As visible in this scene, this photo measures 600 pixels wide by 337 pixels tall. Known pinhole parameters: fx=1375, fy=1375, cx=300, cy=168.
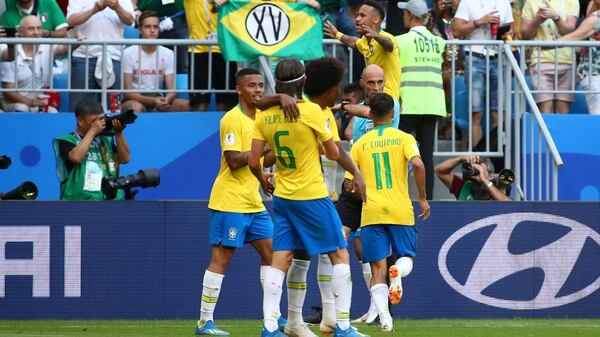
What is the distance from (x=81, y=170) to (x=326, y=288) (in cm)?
376

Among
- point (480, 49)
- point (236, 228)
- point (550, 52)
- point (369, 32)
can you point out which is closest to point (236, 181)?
point (236, 228)

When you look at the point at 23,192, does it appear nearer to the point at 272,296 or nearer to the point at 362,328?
the point at 362,328

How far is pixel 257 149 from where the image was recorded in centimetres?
1066

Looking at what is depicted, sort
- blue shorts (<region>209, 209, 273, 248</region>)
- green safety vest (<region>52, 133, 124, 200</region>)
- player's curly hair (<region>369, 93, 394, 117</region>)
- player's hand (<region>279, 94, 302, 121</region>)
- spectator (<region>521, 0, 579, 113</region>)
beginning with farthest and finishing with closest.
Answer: spectator (<region>521, 0, 579, 113</region>), green safety vest (<region>52, 133, 124, 200</region>), blue shorts (<region>209, 209, 273, 248</region>), player's curly hair (<region>369, 93, 394, 117</region>), player's hand (<region>279, 94, 302, 121</region>)

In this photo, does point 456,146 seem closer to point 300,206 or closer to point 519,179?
point 519,179

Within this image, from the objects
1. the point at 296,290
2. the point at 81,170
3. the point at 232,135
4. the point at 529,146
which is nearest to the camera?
the point at 296,290

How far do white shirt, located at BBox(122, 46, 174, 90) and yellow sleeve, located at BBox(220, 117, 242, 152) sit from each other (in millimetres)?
3781

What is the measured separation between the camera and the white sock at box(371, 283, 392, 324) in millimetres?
11445

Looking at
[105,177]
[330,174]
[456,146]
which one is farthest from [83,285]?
[456,146]

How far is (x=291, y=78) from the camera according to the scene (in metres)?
10.6

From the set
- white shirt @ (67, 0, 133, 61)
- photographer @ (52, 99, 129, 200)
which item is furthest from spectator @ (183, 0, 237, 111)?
photographer @ (52, 99, 129, 200)

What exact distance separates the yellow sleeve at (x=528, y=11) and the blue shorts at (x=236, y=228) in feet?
20.0

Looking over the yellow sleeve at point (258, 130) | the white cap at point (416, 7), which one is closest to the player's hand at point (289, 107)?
the yellow sleeve at point (258, 130)

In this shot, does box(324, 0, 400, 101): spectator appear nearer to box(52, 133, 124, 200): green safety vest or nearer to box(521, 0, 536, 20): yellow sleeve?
box(52, 133, 124, 200): green safety vest
